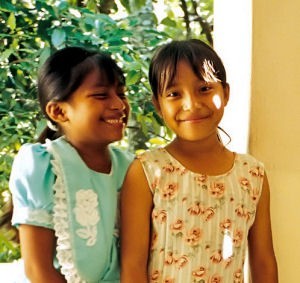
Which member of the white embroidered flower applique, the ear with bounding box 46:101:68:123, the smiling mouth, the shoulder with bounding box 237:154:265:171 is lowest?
the white embroidered flower applique

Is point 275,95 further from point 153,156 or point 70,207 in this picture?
point 70,207

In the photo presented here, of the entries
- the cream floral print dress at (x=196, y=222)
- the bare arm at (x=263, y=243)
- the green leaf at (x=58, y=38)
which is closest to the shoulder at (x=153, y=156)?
the cream floral print dress at (x=196, y=222)

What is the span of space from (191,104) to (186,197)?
0.60ft

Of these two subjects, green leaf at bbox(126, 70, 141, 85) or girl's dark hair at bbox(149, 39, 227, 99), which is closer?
girl's dark hair at bbox(149, 39, 227, 99)

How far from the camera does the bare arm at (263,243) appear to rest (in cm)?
113

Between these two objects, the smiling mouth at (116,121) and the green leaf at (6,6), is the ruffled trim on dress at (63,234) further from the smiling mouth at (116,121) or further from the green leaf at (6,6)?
the green leaf at (6,6)

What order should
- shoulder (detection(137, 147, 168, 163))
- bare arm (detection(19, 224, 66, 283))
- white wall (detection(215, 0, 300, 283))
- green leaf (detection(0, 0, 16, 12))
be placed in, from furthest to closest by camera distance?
green leaf (detection(0, 0, 16, 12)) → white wall (detection(215, 0, 300, 283)) → shoulder (detection(137, 147, 168, 163)) → bare arm (detection(19, 224, 66, 283))

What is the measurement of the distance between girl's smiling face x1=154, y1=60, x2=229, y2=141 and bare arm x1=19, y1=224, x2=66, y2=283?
0.33m

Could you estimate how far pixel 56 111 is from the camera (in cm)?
107

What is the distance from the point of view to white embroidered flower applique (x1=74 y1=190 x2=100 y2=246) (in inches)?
39.7

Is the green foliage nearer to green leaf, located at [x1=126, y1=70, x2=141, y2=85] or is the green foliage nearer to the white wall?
green leaf, located at [x1=126, y1=70, x2=141, y2=85]

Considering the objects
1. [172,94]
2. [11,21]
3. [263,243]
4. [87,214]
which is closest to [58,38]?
[11,21]

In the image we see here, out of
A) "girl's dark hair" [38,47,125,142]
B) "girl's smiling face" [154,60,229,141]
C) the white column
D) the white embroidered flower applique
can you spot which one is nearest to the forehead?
"girl's dark hair" [38,47,125,142]

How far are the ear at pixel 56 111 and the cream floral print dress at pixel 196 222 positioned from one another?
0.59 ft
